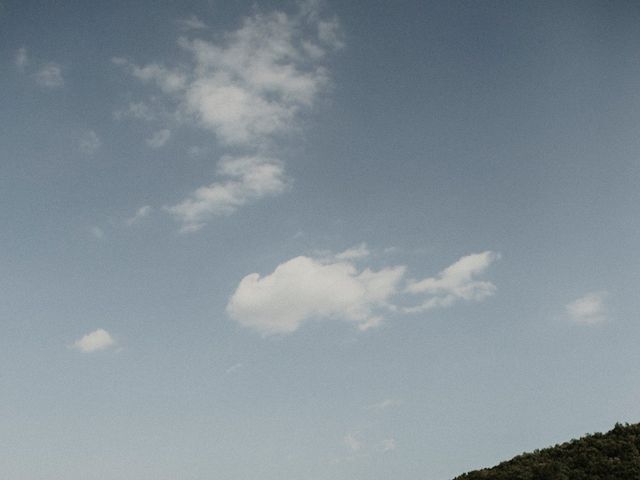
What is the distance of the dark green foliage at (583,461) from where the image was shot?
21.5 metres

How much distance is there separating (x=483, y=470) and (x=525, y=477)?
2.25 metres

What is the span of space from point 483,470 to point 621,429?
23.3 feet

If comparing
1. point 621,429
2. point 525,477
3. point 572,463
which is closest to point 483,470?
point 525,477

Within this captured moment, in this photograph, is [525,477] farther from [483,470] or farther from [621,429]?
[621,429]

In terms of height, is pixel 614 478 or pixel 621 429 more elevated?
pixel 621 429

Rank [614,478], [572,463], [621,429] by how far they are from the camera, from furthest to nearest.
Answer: [621,429] → [572,463] → [614,478]

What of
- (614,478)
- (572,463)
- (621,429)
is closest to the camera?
(614,478)

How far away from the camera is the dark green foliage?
21516 mm

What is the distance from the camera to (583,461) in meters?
22.5

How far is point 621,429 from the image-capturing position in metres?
24.6

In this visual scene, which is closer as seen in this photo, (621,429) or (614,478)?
(614,478)

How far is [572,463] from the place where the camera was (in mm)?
22516

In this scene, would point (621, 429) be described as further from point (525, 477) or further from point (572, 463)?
point (525, 477)

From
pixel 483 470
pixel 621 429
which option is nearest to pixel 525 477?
pixel 483 470
